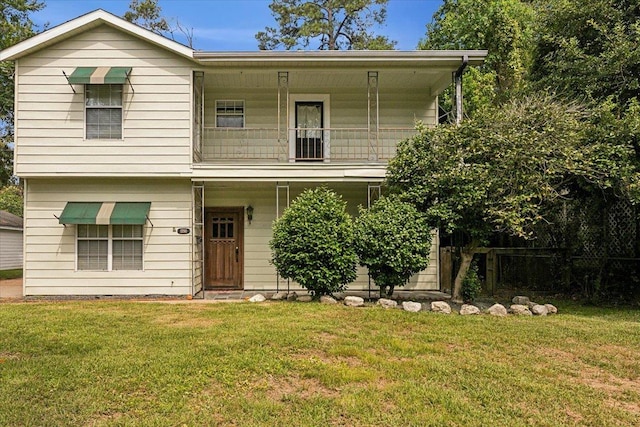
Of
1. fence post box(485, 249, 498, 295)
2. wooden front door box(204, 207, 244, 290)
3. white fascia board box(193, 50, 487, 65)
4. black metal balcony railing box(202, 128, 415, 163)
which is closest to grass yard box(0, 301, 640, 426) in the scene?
fence post box(485, 249, 498, 295)

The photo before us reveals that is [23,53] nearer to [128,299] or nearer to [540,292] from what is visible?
[128,299]

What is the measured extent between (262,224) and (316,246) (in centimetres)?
321

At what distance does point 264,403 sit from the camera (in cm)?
402

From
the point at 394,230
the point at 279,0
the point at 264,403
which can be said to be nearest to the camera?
the point at 264,403

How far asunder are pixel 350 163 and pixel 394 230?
98.7 inches

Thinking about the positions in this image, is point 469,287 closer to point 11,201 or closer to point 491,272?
point 491,272

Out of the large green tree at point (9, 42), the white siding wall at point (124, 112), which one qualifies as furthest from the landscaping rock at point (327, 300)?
the large green tree at point (9, 42)

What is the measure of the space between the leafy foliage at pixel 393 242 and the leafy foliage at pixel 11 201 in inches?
1682

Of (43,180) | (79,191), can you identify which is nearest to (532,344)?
(79,191)

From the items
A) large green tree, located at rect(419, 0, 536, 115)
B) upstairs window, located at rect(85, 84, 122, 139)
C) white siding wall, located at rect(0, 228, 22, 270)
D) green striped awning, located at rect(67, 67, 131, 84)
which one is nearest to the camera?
green striped awning, located at rect(67, 67, 131, 84)

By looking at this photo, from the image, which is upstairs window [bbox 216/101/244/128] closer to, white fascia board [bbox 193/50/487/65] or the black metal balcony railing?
the black metal balcony railing

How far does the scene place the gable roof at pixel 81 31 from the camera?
10102 millimetres

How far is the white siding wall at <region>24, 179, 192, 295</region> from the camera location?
10.4 meters

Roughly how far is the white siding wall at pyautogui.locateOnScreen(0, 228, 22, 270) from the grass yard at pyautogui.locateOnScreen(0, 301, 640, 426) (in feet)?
62.7
